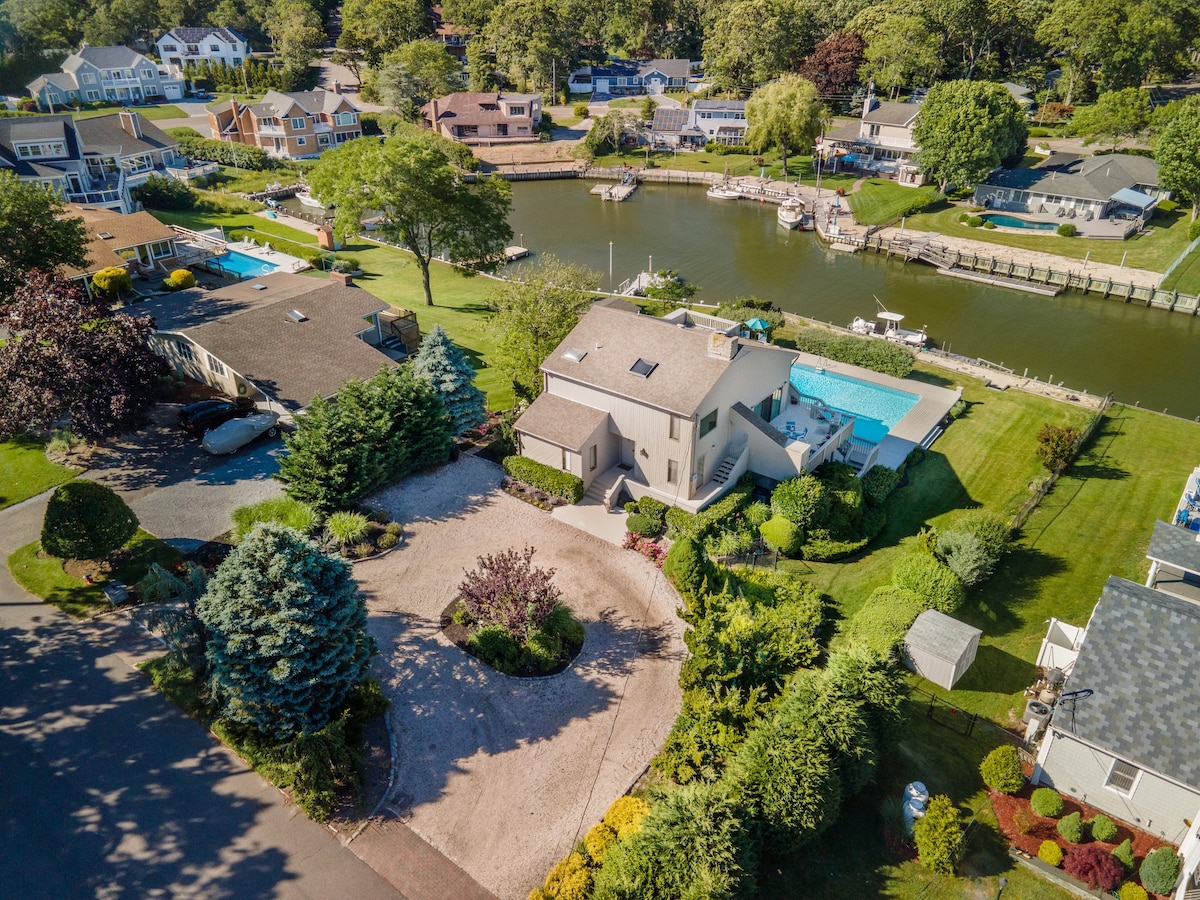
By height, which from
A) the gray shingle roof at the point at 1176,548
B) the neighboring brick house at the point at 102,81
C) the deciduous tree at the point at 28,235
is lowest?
the gray shingle roof at the point at 1176,548

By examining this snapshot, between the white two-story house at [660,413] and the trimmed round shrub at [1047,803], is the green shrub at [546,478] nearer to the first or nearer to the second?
the white two-story house at [660,413]

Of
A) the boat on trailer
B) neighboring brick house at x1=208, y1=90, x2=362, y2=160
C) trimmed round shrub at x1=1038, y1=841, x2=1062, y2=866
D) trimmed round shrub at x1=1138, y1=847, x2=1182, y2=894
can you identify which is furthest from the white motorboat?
trimmed round shrub at x1=1138, y1=847, x2=1182, y2=894

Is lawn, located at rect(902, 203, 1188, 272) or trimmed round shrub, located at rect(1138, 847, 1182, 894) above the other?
lawn, located at rect(902, 203, 1188, 272)

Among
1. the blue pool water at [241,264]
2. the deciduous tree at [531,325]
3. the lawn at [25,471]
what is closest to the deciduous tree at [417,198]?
the blue pool water at [241,264]

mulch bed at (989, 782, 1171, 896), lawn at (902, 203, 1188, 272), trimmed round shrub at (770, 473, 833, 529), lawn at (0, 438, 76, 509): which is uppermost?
lawn at (902, 203, 1188, 272)

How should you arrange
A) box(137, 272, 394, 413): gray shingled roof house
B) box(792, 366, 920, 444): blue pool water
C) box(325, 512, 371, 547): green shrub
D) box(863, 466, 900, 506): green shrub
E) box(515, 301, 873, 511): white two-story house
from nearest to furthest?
Answer: box(325, 512, 371, 547): green shrub → box(515, 301, 873, 511): white two-story house → box(863, 466, 900, 506): green shrub → box(137, 272, 394, 413): gray shingled roof house → box(792, 366, 920, 444): blue pool water

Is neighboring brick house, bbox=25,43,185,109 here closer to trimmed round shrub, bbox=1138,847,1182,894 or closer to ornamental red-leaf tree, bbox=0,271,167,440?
ornamental red-leaf tree, bbox=0,271,167,440

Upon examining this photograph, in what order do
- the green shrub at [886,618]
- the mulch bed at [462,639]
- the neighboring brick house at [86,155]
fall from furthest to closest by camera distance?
the neighboring brick house at [86,155] → the mulch bed at [462,639] → the green shrub at [886,618]
